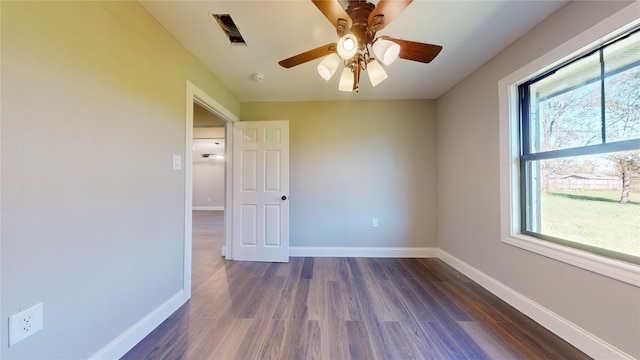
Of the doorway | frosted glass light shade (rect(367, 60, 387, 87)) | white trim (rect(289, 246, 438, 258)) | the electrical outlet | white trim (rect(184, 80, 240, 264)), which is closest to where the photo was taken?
the electrical outlet

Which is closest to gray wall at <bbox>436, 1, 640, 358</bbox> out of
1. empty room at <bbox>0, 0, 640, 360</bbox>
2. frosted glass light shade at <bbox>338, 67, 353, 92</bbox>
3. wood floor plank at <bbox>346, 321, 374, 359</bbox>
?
empty room at <bbox>0, 0, 640, 360</bbox>

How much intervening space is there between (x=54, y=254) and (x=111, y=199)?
1.21 ft

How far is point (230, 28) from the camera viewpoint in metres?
1.81

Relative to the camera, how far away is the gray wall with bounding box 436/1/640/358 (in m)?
1.31

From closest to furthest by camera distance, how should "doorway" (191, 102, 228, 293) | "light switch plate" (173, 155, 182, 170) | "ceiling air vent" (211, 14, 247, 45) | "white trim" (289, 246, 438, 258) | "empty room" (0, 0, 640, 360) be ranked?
"empty room" (0, 0, 640, 360) → "ceiling air vent" (211, 14, 247, 45) → "light switch plate" (173, 155, 182, 170) → "doorway" (191, 102, 228, 293) → "white trim" (289, 246, 438, 258)

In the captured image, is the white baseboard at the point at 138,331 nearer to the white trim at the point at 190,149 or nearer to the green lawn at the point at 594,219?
the white trim at the point at 190,149

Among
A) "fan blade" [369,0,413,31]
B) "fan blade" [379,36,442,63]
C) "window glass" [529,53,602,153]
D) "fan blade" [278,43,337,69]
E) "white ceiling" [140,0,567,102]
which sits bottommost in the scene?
"window glass" [529,53,602,153]

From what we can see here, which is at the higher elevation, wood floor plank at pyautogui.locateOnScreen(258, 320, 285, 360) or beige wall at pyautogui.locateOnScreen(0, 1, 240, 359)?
beige wall at pyautogui.locateOnScreen(0, 1, 240, 359)

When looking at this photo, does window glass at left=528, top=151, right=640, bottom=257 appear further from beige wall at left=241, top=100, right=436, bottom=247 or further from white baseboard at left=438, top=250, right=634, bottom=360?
beige wall at left=241, top=100, right=436, bottom=247

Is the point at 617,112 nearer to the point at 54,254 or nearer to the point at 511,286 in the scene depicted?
the point at 511,286

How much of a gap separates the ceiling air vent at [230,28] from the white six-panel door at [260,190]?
1210mm

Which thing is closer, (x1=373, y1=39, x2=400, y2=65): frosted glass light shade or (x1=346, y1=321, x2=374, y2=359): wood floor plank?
(x1=373, y1=39, x2=400, y2=65): frosted glass light shade

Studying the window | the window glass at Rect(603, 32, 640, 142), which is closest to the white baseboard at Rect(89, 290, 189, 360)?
the window

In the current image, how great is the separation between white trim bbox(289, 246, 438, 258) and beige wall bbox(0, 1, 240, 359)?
1.75m
